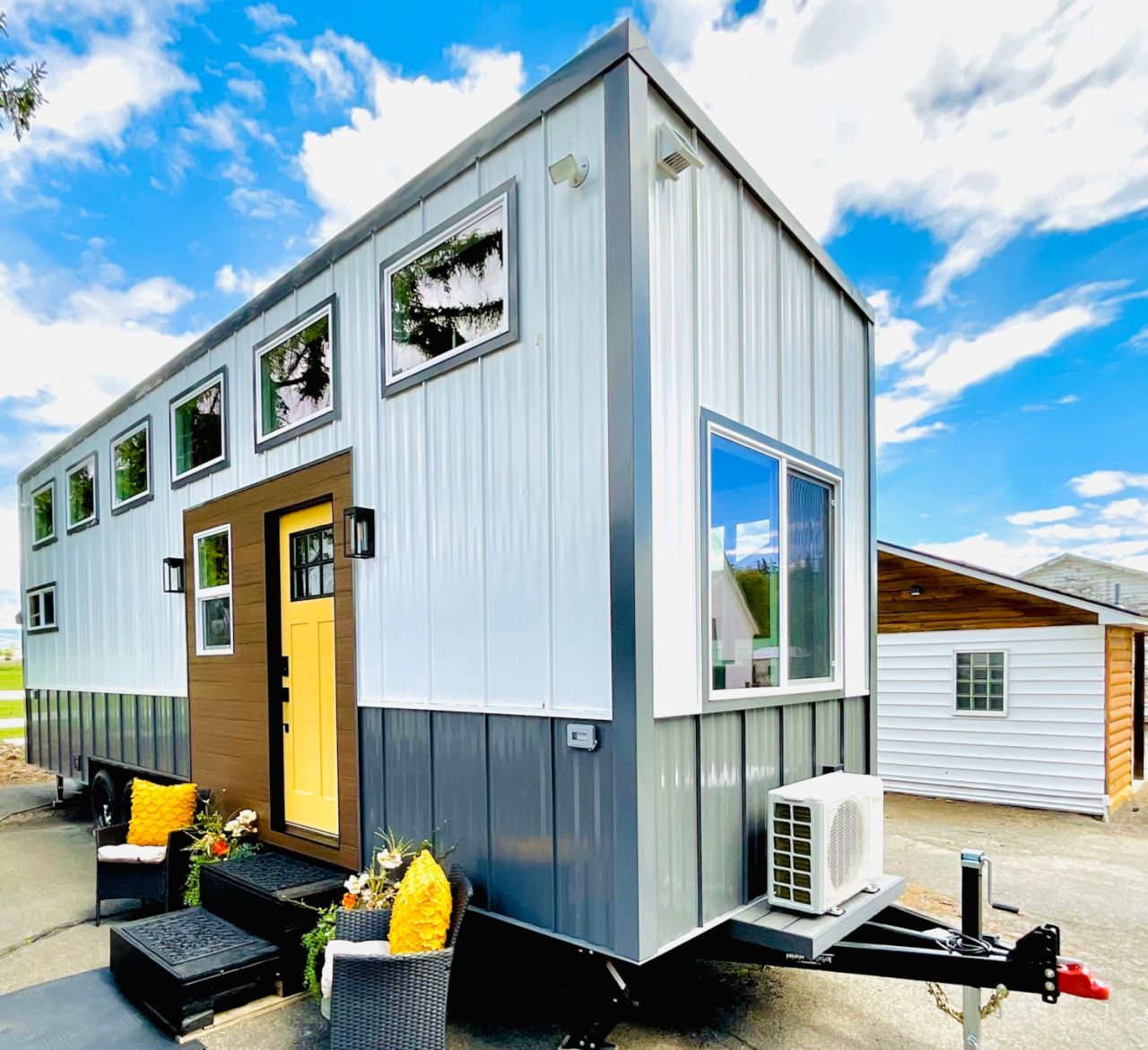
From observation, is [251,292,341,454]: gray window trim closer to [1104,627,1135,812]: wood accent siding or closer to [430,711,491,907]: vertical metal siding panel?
[430,711,491,907]: vertical metal siding panel

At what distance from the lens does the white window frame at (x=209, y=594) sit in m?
4.89

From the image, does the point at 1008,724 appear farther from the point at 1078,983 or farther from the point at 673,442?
the point at 673,442

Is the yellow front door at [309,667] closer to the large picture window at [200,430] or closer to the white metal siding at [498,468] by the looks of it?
the white metal siding at [498,468]

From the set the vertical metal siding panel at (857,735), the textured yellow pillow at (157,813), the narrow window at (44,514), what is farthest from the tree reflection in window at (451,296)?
the narrow window at (44,514)

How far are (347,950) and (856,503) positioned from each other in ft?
11.4

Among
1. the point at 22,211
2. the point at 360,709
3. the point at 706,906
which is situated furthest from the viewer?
the point at 22,211

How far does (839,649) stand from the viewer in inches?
157

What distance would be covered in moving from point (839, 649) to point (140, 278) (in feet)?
Result: 48.6

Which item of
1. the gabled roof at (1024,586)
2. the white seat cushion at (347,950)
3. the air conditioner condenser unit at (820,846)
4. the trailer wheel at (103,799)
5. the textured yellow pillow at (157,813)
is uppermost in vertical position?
the gabled roof at (1024,586)

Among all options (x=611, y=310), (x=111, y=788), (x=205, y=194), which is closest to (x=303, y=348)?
(x=611, y=310)

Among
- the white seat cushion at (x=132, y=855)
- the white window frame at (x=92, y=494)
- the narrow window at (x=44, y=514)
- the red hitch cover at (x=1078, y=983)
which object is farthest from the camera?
the narrow window at (x=44, y=514)

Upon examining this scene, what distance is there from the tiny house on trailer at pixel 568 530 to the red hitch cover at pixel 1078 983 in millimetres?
53

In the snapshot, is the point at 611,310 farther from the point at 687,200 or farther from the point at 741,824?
the point at 741,824

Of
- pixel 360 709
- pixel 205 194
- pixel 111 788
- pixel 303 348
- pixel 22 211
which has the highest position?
pixel 205 194
